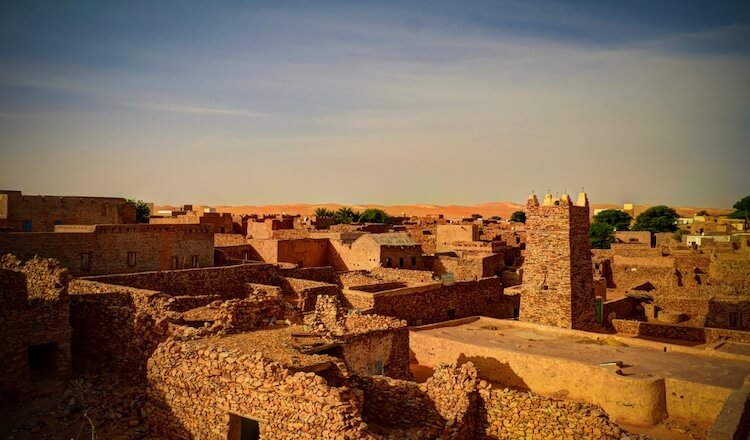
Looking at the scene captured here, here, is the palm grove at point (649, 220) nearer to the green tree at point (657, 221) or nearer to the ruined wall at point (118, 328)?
the green tree at point (657, 221)

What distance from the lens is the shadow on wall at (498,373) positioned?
15633mm

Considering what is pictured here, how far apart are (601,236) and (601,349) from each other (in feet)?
171

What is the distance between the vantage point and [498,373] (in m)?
16.1

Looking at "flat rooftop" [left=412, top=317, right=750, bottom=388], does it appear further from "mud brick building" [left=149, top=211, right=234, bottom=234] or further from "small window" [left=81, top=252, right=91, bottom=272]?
"mud brick building" [left=149, top=211, right=234, bottom=234]

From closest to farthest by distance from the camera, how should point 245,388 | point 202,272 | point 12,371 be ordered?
point 245,388, point 12,371, point 202,272

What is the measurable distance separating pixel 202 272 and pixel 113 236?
3277 millimetres

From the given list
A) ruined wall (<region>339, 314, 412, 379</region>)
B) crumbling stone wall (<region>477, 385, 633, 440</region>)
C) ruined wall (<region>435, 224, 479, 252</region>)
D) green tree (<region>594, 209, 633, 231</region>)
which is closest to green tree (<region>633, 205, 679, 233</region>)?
green tree (<region>594, 209, 633, 231</region>)

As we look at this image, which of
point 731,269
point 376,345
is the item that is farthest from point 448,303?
point 731,269

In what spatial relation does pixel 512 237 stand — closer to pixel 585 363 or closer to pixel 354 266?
pixel 354 266

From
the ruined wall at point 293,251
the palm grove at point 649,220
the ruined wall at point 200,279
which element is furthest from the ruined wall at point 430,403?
the palm grove at point 649,220

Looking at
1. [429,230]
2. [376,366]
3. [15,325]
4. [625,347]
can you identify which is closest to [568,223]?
[625,347]

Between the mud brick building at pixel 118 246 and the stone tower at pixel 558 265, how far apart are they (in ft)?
39.1

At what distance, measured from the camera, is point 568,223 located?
20031 mm

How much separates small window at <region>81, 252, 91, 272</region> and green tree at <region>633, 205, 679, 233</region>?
7316cm
